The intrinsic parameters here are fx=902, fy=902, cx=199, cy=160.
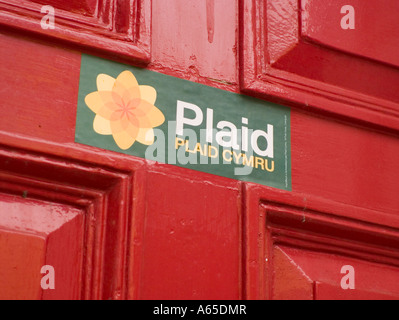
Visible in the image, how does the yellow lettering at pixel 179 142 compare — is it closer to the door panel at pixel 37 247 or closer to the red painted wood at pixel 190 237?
the red painted wood at pixel 190 237

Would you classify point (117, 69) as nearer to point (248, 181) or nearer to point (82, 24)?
point (82, 24)

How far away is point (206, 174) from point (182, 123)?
92 mm

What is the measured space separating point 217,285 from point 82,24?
466 mm

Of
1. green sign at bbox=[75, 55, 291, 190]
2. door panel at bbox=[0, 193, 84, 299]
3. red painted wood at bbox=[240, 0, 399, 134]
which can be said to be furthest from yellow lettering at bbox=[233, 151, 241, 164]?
door panel at bbox=[0, 193, 84, 299]

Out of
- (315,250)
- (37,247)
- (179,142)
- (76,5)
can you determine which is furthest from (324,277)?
(76,5)

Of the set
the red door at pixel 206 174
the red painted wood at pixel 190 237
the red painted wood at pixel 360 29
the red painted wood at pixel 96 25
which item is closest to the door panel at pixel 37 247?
the red door at pixel 206 174

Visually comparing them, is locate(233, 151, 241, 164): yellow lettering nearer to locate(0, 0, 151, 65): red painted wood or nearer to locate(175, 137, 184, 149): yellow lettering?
locate(175, 137, 184, 149): yellow lettering

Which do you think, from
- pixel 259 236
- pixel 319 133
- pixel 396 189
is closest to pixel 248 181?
pixel 259 236

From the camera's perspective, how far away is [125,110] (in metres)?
1.41

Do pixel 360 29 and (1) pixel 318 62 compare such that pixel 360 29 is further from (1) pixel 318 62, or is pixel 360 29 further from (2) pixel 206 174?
(2) pixel 206 174

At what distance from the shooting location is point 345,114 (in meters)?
1.61

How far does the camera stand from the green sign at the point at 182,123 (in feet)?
4.57

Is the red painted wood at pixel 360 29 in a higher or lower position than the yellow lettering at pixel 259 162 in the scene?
higher

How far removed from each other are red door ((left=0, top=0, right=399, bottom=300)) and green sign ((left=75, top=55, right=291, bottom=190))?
0.05ft
